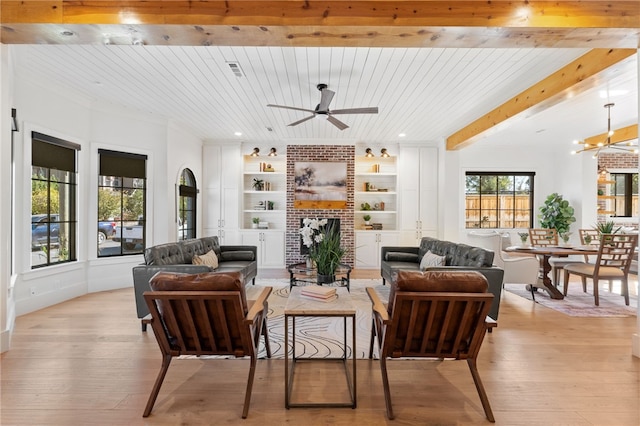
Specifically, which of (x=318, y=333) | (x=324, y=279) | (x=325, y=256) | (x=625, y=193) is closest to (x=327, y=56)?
(x=325, y=256)

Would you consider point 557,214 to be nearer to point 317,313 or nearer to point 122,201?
point 317,313

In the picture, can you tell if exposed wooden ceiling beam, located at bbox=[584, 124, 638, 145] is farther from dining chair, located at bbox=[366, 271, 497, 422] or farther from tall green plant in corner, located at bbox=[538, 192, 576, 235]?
dining chair, located at bbox=[366, 271, 497, 422]

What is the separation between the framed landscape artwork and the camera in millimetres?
7426

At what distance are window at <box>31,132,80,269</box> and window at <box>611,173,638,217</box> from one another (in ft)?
38.1

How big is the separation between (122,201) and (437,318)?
5289mm

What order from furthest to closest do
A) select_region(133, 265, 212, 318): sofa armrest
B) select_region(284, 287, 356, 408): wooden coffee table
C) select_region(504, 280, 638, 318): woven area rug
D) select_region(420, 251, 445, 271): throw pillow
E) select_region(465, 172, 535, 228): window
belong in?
select_region(465, 172, 535, 228): window → select_region(420, 251, 445, 271): throw pillow → select_region(504, 280, 638, 318): woven area rug → select_region(133, 265, 212, 318): sofa armrest → select_region(284, 287, 356, 408): wooden coffee table

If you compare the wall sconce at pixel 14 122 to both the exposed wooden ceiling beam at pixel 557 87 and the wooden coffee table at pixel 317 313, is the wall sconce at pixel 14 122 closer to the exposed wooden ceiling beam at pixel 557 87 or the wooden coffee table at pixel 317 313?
the wooden coffee table at pixel 317 313

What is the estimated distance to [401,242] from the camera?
25.0 ft

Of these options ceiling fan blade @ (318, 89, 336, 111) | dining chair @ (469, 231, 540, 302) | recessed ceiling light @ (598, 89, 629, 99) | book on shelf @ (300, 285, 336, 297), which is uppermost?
recessed ceiling light @ (598, 89, 629, 99)

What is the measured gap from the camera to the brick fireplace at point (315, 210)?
7441mm

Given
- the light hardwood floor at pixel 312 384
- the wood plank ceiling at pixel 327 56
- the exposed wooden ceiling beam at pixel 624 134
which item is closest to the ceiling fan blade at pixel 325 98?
the wood plank ceiling at pixel 327 56

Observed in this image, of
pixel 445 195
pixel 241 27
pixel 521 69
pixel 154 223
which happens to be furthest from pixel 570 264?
pixel 154 223

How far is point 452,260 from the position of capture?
4.44 m

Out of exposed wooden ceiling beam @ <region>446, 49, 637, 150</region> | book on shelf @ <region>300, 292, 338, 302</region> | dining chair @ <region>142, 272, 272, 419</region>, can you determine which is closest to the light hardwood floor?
dining chair @ <region>142, 272, 272, 419</region>
